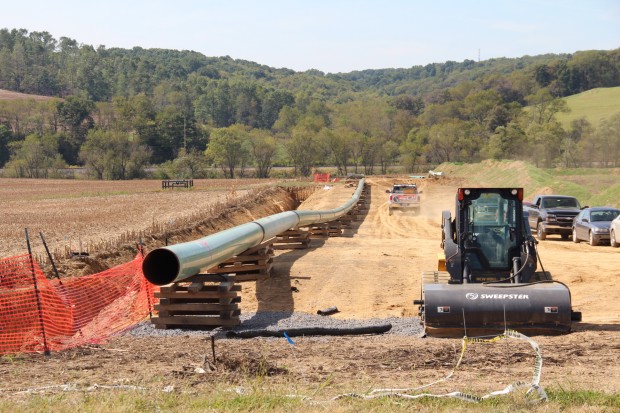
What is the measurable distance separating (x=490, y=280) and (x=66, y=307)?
7.67 metres

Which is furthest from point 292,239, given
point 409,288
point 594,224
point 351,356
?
point 351,356

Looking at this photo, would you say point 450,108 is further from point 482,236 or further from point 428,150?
point 482,236

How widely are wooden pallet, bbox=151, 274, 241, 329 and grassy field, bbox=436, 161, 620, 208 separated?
30009 mm

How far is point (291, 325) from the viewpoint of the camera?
46.1 ft

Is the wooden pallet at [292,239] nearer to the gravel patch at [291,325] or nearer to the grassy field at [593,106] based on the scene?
the gravel patch at [291,325]

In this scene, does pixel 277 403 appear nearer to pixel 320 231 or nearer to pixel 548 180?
pixel 320 231

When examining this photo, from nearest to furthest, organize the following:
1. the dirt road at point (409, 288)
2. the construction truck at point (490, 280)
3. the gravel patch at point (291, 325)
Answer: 1. the dirt road at point (409, 288)
2. the construction truck at point (490, 280)
3. the gravel patch at point (291, 325)

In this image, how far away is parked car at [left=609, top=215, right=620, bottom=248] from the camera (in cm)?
2673

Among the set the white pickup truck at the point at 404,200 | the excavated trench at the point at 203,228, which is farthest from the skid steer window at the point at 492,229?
the white pickup truck at the point at 404,200

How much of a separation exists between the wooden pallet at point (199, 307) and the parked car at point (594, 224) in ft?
57.3

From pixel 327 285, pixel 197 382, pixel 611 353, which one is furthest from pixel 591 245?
pixel 197 382

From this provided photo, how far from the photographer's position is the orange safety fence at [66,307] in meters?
12.7

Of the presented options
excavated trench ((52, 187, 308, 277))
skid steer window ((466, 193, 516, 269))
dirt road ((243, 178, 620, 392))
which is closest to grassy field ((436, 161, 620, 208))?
dirt road ((243, 178, 620, 392))

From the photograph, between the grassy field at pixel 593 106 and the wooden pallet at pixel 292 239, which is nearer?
the wooden pallet at pixel 292 239
